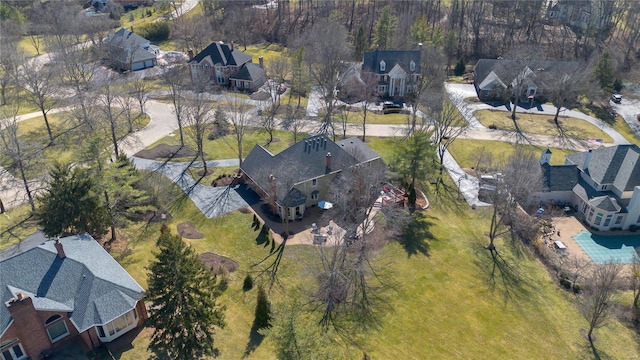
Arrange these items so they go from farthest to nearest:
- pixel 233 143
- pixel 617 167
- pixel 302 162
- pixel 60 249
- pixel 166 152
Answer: pixel 233 143 → pixel 166 152 → pixel 617 167 → pixel 302 162 → pixel 60 249

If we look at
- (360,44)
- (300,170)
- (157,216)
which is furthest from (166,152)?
(360,44)

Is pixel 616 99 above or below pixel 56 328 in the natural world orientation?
below

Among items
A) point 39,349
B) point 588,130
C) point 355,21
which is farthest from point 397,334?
point 355,21

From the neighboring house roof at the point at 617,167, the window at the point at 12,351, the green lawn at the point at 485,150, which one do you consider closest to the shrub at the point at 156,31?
the green lawn at the point at 485,150

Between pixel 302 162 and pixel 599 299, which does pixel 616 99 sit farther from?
pixel 302 162

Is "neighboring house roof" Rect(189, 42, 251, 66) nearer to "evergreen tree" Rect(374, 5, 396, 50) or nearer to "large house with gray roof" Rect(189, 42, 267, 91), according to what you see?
"large house with gray roof" Rect(189, 42, 267, 91)

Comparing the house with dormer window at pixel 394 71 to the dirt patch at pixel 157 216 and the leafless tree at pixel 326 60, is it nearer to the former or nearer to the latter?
the leafless tree at pixel 326 60

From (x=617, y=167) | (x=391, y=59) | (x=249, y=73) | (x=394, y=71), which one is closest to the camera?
(x=617, y=167)
